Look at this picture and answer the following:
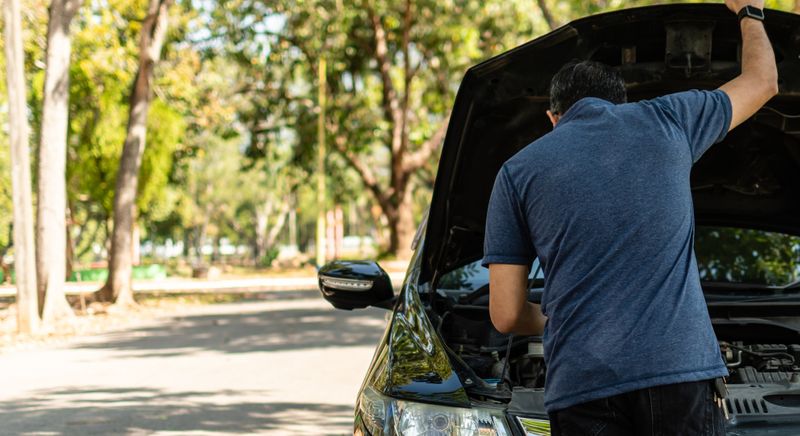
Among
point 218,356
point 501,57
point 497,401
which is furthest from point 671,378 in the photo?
point 218,356

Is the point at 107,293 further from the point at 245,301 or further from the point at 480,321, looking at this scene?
the point at 480,321

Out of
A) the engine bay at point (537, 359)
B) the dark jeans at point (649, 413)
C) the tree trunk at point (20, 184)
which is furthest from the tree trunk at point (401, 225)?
the dark jeans at point (649, 413)

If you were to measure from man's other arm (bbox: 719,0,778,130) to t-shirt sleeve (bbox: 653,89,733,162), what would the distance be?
4cm

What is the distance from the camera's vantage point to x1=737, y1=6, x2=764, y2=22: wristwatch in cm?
277

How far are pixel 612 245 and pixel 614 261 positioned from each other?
4cm

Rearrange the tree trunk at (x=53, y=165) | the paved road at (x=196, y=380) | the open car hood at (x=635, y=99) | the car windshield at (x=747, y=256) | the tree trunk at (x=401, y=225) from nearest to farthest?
the open car hood at (x=635, y=99), the car windshield at (x=747, y=256), the paved road at (x=196, y=380), the tree trunk at (x=53, y=165), the tree trunk at (x=401, y=225)

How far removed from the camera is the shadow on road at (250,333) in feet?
39.8

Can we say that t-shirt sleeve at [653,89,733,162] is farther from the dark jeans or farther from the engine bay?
the engine bay

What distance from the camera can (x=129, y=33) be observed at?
21.9 meters

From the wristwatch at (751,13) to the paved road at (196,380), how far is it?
4.52 metres

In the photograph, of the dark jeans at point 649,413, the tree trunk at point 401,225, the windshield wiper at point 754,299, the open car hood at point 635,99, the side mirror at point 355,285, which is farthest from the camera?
the tree trunk at point 401,225

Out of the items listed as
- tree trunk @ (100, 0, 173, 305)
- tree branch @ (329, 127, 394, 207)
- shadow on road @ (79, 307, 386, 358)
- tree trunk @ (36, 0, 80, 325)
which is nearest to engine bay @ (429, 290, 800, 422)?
shadow on road @ (79, 307, 386, 358)

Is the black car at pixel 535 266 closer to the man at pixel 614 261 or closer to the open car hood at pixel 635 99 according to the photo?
the open car hood at pixel 635 99

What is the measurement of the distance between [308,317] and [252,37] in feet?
44.9
